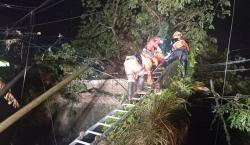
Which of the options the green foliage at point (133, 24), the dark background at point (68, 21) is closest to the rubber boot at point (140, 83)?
the green foliage at point (133, 24)

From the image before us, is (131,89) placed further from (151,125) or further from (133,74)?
(151,125)

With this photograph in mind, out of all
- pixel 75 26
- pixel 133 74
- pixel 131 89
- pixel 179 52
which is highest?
pixel 75 26

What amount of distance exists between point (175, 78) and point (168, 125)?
8.07 feet

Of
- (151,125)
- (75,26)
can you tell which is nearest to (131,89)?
(151,125)

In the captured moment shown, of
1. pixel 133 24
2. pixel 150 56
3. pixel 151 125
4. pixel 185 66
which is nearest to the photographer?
pixel 151 125

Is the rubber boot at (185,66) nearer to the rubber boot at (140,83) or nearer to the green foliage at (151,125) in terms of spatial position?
the rubber boot at (140,83)

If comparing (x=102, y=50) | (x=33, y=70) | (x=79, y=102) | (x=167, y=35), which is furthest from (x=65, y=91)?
(x=167, y=35)

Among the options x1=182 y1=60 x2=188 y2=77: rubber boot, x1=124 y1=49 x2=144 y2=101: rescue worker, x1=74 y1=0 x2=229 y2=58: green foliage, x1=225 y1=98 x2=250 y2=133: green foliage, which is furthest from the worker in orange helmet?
x1=74 y1=0 x2=229 y2=58: green foliage

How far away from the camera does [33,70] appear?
1136 centimetres

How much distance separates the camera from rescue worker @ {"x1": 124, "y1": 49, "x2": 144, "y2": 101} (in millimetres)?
8484

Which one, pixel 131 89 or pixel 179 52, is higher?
pixel 179 52

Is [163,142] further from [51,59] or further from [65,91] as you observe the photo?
[51,59]

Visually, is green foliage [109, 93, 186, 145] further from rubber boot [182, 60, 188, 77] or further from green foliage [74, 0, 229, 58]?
green foliage [74, 0, 229, 58]

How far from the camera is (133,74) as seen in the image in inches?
336
